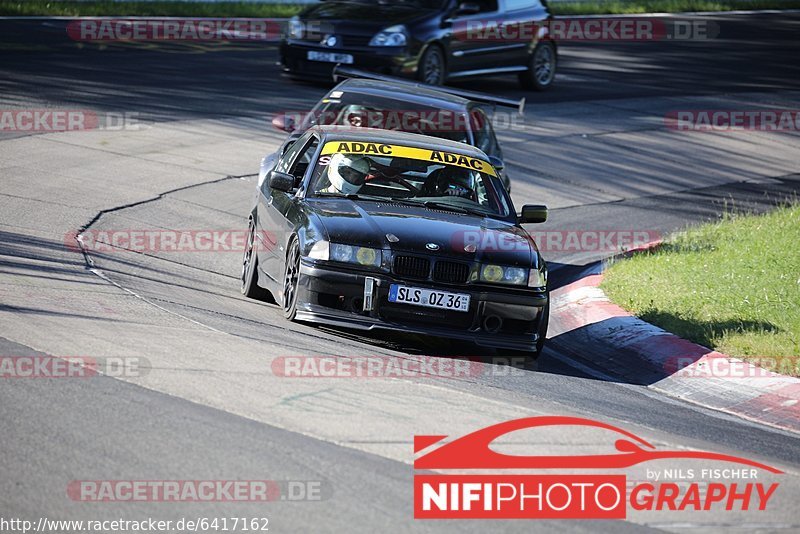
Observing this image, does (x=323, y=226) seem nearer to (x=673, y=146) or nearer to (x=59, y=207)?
(x=59, y=207)

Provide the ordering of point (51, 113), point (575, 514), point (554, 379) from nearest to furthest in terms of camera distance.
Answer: point (575, 514)
point (554, 379)
point (51, 113)

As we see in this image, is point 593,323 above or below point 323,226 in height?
below

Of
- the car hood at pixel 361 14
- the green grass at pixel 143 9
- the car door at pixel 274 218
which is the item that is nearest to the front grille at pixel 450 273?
the car door at pixel 274 218

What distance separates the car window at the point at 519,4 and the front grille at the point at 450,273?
14153 millimetres

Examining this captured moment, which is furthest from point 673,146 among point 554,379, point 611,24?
point 611,24

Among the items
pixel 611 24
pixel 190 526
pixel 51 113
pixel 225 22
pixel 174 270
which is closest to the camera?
pixel 190 526

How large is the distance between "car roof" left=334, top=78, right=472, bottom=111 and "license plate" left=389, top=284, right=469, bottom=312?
4.12m

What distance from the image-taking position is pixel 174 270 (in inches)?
410

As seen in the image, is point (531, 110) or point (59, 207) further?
point (531, 110)

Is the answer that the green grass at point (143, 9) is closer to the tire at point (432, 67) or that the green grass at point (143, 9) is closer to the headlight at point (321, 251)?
the tire at point (432, 67)

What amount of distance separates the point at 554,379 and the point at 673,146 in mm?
11919

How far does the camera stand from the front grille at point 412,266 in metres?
8.40

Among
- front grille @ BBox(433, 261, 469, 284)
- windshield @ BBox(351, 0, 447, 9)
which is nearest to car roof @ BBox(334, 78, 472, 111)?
front grille @ BBox(433, 261, 469, 284)

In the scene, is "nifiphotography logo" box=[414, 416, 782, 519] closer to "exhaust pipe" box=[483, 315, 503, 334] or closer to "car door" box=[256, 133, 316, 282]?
"exhaust pipe" box=[483, 315, 503, 334]
